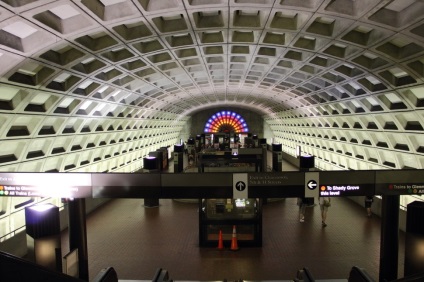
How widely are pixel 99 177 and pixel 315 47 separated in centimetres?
798

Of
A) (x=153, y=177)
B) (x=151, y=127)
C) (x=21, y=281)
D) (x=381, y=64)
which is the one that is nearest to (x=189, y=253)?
(x=153, y=177)

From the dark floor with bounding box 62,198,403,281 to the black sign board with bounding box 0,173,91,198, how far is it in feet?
12.4

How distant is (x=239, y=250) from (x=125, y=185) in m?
5.98

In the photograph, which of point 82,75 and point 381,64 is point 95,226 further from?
point 381,64

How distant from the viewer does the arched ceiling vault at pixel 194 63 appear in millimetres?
7648

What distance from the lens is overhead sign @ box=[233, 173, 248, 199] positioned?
8.34 metres

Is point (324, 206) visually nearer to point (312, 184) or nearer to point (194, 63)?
point (312, 184)

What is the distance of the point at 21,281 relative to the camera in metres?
5.62

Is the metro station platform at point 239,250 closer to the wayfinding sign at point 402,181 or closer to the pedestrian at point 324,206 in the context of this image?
the pedestrian at point 324,206

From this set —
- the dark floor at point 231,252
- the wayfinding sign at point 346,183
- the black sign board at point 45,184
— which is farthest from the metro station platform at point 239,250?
the black sign board at point 45,184

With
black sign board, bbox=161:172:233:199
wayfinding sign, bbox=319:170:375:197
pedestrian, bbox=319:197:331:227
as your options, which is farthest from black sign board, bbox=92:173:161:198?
pedestrian, bbox=319:197:331:227

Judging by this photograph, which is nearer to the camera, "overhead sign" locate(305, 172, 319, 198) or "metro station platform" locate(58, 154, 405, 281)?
"overhead sign" locate(305, 172, 319, 198)

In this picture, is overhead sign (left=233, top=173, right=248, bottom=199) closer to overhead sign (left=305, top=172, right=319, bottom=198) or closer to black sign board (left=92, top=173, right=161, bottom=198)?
overhead sign (left=305, top=172, right=319, bottom=198)

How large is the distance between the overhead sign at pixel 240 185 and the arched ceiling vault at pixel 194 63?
4.19 meters
